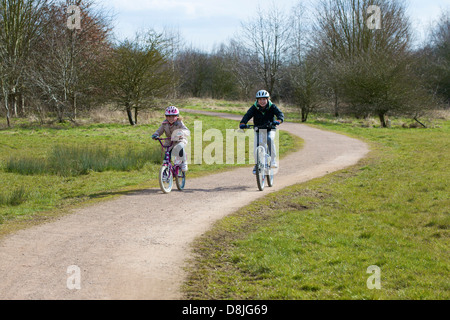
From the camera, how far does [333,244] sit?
682cm

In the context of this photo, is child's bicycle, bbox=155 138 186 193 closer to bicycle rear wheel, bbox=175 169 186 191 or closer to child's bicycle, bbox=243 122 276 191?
bicycle rear wheel, bbox=175 169 186 191

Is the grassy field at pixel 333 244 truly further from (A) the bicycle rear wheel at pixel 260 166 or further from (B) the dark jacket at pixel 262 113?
(B) the dark jacket at pixel 262 113

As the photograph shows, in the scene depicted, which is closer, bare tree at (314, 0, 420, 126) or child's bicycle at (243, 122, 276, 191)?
child's bicycle at (243, 122, 276, 191)

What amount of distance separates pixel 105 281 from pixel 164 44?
82.9ft

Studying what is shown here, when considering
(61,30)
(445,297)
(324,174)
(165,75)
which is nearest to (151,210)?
(445,297)

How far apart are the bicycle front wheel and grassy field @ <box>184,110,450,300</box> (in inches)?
86.2

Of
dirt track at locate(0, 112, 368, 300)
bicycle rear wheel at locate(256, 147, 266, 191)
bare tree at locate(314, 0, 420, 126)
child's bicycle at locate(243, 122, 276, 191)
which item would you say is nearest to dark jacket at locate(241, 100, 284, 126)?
child's bicycle at locate(243, 122, 276, 191)

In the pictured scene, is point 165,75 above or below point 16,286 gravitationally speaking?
above

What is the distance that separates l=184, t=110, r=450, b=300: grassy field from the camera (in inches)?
204

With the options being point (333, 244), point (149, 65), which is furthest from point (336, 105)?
point (333, 244)

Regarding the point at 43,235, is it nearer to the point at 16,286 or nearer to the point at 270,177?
the point at 16,286

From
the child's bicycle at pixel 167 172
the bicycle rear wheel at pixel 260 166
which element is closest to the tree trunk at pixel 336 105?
the bicycle rear wheel at pixel 260 166
